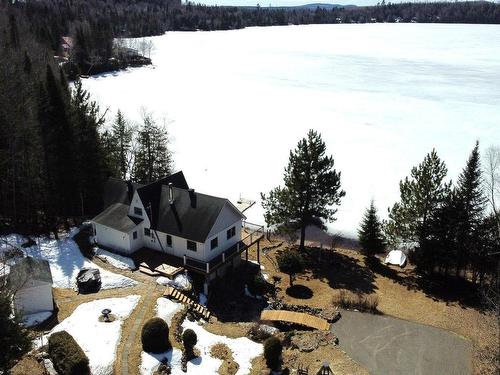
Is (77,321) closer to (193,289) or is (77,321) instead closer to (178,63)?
(193,289)

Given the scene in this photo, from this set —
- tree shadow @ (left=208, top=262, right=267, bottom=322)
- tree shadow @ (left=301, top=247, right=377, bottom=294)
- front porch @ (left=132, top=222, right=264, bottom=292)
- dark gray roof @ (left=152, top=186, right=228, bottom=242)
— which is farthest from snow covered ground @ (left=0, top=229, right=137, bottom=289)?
tree shadow @ (left=301, top=247, right=377, bottom=294)

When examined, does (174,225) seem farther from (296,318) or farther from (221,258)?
(296,318)

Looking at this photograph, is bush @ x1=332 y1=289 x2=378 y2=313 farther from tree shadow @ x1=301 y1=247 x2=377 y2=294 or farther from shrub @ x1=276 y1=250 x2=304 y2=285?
shrub @ x1=276 y1=250 x2=304 y2=285

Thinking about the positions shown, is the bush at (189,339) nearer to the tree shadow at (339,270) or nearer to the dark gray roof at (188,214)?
the dark gray roof at (188,214)

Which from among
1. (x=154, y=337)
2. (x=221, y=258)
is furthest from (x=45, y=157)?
(x=154, y=337)

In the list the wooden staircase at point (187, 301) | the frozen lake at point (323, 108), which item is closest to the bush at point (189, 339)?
the wooden staircase at point (187, 301)

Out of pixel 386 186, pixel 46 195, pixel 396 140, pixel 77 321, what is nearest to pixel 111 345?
pixel 77 321

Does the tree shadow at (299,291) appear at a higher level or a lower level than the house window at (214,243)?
lower
